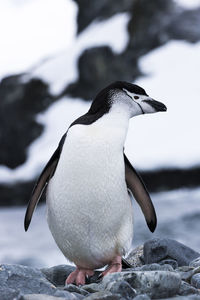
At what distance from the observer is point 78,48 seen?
670 inches

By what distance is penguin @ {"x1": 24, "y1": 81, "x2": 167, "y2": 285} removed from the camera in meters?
3.56

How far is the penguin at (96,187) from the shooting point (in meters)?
3.56

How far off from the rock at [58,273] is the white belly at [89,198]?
23 centimetres

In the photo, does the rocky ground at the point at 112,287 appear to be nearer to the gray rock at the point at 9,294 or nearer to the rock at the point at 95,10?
the gray rock at the point at 9,294

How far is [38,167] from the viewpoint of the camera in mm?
13891

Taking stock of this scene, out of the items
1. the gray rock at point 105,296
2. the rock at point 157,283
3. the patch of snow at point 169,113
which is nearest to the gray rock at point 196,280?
the rock at point 157,283

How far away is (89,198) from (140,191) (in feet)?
1.95

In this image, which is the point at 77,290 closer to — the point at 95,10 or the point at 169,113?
the point at 169,113

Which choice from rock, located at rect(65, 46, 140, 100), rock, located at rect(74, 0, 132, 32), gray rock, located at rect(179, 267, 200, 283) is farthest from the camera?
rock, located at rect(74, 0, 132, 32)

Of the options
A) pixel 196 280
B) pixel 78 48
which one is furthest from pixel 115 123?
pixel 78 48

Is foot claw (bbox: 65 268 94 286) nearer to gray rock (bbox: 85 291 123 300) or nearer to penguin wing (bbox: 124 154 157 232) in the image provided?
penguin wing (bbox: 124 154 157 232)

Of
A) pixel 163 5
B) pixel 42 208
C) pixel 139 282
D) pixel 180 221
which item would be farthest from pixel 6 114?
pixel 139 282

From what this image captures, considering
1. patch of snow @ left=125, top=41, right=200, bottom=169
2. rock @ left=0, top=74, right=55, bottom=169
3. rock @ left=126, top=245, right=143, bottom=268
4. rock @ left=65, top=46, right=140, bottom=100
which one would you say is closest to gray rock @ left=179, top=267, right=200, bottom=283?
rock @ left=126, top=245, right=143, bottom=268

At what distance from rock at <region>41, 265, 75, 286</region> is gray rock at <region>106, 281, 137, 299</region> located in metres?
1.06
